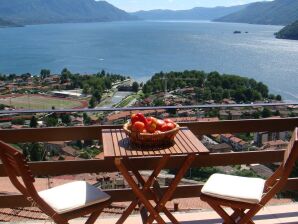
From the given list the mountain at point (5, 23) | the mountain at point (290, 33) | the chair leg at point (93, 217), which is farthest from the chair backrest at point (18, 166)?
the mountain at point (5, 23)

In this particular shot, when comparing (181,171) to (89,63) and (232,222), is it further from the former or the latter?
(89,63)

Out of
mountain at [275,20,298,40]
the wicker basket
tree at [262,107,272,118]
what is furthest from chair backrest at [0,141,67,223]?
mountain at [275,20,298,40]

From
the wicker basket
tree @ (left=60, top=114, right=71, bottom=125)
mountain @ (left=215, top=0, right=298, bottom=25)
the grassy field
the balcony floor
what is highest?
the wicker basket

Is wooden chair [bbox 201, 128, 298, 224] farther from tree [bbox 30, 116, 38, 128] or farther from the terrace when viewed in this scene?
tree [bbox 30, 116, 38, 128]

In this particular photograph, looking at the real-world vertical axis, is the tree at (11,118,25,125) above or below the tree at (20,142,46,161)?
above

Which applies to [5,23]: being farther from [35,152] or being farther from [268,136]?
[268,136]

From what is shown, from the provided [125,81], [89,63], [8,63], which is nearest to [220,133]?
[125,81]

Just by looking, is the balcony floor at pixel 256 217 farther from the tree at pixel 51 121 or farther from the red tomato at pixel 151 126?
the red tomato at pixel 151 126
